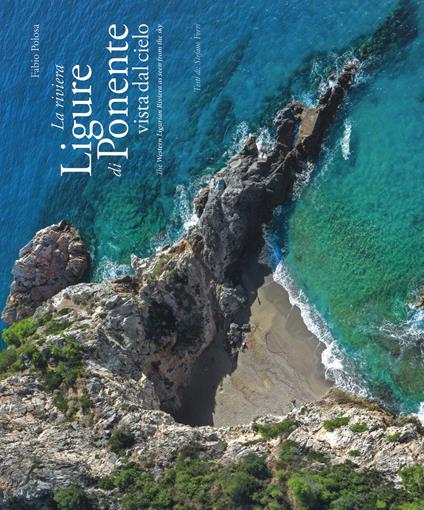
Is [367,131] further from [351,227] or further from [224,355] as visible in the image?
[224,355]

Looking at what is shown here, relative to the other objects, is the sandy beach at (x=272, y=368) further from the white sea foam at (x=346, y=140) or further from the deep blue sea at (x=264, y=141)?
the white sea foam at (x=346, y=140)

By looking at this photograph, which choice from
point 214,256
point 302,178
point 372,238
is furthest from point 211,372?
point 302,178

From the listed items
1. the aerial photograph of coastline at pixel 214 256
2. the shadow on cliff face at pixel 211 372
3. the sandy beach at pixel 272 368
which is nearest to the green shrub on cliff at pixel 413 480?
the aerial photograph of coastline at pixel 214 256

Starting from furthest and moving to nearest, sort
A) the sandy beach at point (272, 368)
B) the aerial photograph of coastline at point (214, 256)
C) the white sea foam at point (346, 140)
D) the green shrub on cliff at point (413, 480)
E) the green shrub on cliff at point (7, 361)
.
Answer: the white sea foam at point (346, 140) < the sandy beach at point (272, 368) < the green shrub on cliff at point (7, 361) < the aerial photograph of coastline at point (214, 256) < the green shrub on cliff at point (413, 480)

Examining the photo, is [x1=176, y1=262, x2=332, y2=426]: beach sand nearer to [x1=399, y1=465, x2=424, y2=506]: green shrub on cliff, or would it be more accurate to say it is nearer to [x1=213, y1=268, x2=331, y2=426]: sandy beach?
[x1=213, y1=268, x2=331, y2=426]: sandy beach

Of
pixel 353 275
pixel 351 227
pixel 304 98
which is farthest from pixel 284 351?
pixel 304 98

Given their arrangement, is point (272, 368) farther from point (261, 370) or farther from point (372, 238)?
point (372, 238)

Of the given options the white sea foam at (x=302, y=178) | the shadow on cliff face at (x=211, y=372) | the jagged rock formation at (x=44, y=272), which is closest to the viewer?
the shadow on cliff face at (x=211, y=372)
